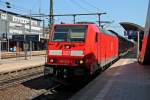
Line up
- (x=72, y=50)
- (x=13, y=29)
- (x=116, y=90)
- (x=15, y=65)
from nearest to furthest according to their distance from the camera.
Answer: (x=116, y=90) < (x=72, y=50) < (x=15, y=65) < (x=13, y=29)

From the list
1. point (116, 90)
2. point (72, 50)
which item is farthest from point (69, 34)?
point (116, 90)

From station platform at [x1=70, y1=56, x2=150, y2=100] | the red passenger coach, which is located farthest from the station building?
station platform at [x1=70, y1=56, x2=150, y2=100]

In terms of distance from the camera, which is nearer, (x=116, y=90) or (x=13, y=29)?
(x=116, y=90)

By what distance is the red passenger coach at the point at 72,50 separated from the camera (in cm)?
1694

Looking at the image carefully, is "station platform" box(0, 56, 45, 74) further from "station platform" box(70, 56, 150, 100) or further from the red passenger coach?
"station platform" box(70, 56, 150, 100)

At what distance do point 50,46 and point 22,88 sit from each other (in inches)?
95.3

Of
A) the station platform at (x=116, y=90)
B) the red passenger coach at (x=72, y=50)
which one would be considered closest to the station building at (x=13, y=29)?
the red passenger coach at (x=72, y=50)

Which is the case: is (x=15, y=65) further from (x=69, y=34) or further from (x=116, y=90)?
(x=116, y=90)

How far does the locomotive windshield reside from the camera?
57.9 ft

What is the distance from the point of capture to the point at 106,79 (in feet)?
59.7

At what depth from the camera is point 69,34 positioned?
1778 centimetres

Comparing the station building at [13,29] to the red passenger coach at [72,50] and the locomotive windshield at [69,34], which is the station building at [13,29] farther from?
the red passenger coach at [72,50]

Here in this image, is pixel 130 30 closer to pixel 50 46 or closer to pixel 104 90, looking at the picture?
pixel 50 46

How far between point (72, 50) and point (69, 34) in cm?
90
